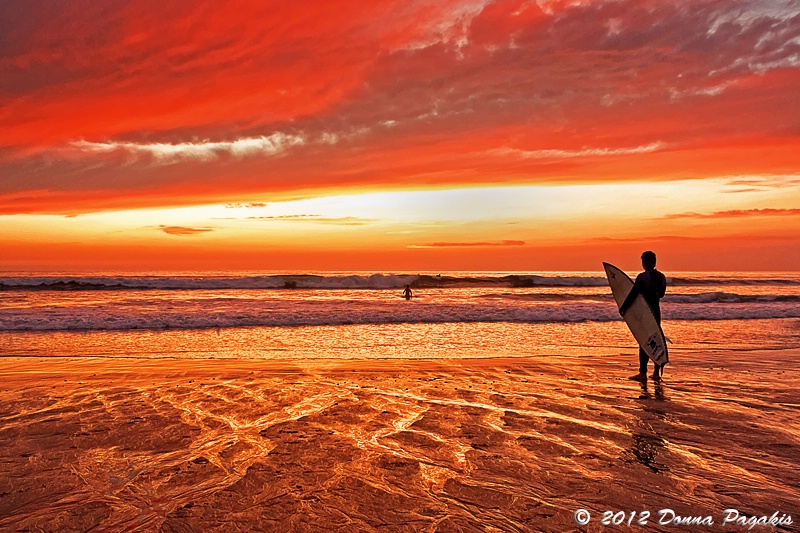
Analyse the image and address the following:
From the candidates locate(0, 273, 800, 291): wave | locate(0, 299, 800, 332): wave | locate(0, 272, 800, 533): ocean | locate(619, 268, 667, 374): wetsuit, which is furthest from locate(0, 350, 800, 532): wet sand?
locate(0, 273, 800, 291): wave

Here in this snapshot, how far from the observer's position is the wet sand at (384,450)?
13.0ft

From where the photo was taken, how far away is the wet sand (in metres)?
3.98

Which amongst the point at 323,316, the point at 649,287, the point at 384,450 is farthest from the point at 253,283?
the point at 384,450

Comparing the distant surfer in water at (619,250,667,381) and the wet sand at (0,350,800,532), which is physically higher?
the distant surfer in water at (619,250,667,381)

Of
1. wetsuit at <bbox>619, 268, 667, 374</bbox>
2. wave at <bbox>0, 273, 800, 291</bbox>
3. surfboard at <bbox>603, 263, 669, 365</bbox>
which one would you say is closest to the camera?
surfboard at <bbox>603, 263, 669, 365</bbox>

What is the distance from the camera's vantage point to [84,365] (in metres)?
11.0

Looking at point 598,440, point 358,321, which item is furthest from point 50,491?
point 358,321

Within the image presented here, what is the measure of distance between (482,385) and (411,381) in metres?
1.29

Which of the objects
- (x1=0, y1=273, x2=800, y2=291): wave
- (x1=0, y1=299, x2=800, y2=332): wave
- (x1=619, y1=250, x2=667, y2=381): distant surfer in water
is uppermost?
(x1=619, y1=250, x2=667, y2=381): distant surfer in water

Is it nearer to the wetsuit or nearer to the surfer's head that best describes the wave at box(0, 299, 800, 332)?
the wetsuit

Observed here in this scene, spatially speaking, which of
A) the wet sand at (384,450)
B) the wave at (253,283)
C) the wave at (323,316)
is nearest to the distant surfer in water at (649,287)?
the wet sand at (384,450)

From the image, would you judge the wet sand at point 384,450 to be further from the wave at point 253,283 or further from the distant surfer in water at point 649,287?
the wave at point 253,283

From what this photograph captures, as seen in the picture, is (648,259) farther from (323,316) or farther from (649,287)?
(323,316)

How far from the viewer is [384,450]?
17.8ft
